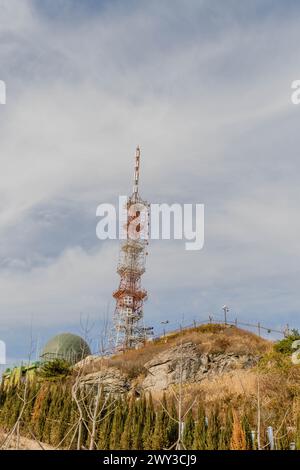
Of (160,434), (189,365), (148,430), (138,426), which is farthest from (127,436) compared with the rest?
(189,365)

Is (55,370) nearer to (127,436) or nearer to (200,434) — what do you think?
(127,436)

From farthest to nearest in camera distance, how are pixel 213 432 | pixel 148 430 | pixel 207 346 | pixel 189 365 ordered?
pixel 207 346
pixel 189 365
pixel 148 430
pixel 213 432

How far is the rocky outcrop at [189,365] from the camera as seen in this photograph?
2302 centimetres

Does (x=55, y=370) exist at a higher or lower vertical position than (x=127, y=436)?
higher

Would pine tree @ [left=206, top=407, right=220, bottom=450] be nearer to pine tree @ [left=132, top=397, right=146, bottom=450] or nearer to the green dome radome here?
pine tree @ [left=132, top=397, right=146, bottom=450]

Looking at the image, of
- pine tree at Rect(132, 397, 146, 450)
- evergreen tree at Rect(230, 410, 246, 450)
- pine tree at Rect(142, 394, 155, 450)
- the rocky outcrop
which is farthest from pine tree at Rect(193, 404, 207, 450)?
the rocky outcrop

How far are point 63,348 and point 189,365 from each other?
53.4 ft

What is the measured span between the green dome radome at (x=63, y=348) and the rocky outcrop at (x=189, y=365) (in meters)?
12.4

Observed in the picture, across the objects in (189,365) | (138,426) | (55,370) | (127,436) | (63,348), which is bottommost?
(127,436)

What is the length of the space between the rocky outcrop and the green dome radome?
12.4 m

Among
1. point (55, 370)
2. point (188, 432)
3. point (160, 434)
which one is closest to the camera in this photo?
point (188, 432)

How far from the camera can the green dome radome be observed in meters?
35.6

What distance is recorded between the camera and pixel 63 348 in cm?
3706
